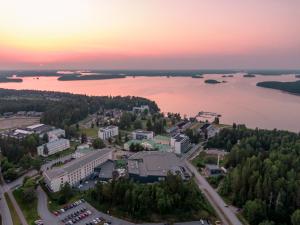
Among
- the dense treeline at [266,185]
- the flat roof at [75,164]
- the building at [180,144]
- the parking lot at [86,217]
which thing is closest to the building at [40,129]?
the flat roof at [75,164]

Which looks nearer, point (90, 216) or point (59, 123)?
point (90, 216)

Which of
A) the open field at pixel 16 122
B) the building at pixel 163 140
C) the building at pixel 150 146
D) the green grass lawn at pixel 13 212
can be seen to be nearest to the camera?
the green grass lawn at pixel 13 212

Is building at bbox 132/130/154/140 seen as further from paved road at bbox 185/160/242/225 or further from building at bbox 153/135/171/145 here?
paved road at bbox 185/160/242/225

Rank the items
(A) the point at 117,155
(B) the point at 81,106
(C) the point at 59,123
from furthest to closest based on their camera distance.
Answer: (B) the point at 81,106 → (C) the point at 59,123 → (A) the point at 117,155

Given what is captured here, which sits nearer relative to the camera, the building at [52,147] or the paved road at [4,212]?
the paved road at [4,212]

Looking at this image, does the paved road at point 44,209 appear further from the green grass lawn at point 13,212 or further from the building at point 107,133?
the building at point 107,133

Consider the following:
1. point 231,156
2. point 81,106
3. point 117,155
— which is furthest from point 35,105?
point 231,156

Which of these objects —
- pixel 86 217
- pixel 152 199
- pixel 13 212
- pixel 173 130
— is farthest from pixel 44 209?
pixel 173 130

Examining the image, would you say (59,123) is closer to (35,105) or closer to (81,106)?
(81,106)
